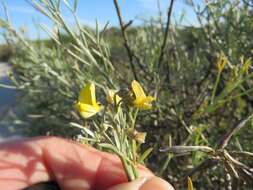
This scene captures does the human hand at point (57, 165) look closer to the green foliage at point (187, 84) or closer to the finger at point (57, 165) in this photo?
the finger at point (57, 165)

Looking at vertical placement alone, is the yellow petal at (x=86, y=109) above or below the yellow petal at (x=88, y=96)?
below

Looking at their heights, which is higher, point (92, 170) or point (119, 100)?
point (119, 100)

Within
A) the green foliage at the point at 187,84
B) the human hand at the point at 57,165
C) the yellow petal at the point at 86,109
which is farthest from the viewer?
the green foliage at the point at 187,84

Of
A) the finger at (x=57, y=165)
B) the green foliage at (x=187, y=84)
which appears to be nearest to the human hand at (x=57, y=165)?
the finger at (x=57, y=165)

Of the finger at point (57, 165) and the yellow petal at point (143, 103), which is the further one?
the finger at point (57, 165)

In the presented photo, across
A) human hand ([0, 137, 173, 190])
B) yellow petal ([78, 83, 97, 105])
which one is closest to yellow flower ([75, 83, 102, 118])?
yellow petal ([78, 83, 97, 105])

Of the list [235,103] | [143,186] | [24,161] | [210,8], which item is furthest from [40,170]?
[235,103]

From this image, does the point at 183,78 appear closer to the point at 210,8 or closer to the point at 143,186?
the point at 210,8

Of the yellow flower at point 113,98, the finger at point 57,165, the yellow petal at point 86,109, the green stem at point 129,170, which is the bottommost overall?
the finger at point 57,165

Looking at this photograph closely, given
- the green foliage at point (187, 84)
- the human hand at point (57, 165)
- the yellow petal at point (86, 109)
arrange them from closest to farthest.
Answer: the yellow petal at point (86, 109), the human hand at point (57, 165), the green foliage at point (187, 84)
